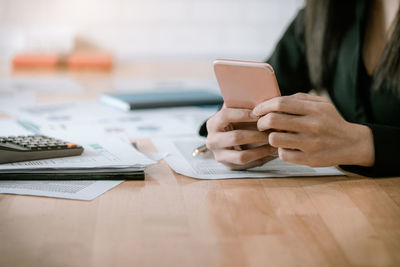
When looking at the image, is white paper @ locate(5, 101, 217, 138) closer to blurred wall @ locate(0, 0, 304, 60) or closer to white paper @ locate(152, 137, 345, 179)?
white paper @ locate(152, 137, 345, 179)

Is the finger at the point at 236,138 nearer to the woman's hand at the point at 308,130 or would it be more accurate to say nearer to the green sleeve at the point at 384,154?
the woman's hand at the point at 308,130

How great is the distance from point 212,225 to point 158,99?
990 millimetres

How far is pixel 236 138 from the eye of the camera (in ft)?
2.99

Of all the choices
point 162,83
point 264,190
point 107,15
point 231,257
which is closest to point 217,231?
point 231,257

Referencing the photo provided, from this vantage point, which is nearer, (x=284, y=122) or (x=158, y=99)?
(x=284, y=122)

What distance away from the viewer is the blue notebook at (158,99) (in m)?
1.60

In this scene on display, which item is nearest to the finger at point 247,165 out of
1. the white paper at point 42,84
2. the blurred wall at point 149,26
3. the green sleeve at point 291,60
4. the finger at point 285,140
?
the finger at point 285,140

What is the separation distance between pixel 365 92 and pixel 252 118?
0.49 metres

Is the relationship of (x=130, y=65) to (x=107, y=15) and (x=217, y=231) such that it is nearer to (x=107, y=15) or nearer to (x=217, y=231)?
(x=107, y=15)

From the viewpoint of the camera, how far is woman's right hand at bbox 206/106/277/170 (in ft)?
2.96

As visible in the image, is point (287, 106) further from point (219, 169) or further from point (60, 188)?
point (60, 188)

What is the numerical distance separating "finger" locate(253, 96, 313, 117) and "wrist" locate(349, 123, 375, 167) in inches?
4.7

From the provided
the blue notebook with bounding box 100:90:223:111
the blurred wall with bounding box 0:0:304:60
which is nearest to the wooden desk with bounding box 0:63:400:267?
the blue notebook with bounding box 100:90:223:111

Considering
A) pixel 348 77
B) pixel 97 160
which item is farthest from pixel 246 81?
pixel 348 77
